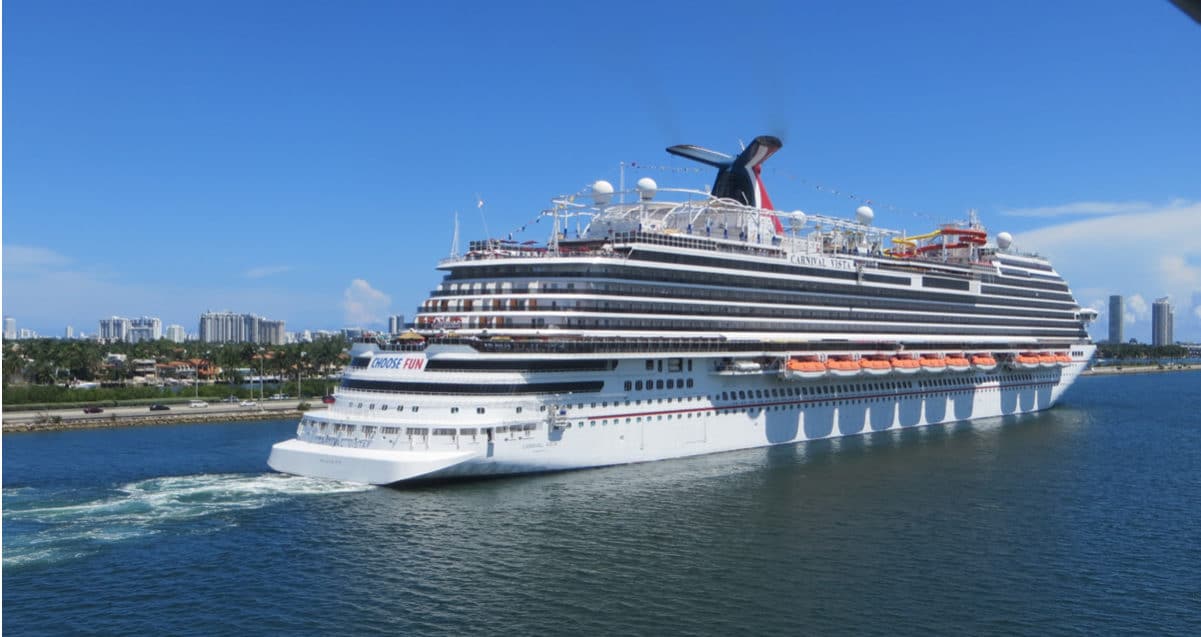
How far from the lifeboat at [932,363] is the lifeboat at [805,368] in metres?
11.3

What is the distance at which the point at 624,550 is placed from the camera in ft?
99.2

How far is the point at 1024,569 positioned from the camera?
28.5 meters

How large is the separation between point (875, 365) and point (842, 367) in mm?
3535

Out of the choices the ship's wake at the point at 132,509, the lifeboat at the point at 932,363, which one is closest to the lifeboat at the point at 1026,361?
the lifeboat at the point at 932,363

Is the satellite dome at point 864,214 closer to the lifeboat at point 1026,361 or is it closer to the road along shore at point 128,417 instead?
the lifeboat at point 1026,361

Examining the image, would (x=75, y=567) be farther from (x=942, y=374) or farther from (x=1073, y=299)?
(x=1073, y=299)

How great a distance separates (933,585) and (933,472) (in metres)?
18.8

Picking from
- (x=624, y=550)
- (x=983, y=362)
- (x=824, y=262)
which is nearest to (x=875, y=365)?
(x=824, y=262)

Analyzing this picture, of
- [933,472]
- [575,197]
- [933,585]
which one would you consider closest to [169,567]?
[933,585]

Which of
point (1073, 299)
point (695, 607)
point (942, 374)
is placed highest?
point (1073, 299)

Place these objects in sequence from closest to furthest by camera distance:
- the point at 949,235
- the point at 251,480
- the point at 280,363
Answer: the point at 251,480
the point at 949,235
the point at 280,363

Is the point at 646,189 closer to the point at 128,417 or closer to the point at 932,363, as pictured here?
the point at 932,363

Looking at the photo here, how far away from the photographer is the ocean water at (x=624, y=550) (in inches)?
968

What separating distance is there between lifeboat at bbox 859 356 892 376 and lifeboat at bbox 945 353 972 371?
24.8 feet
